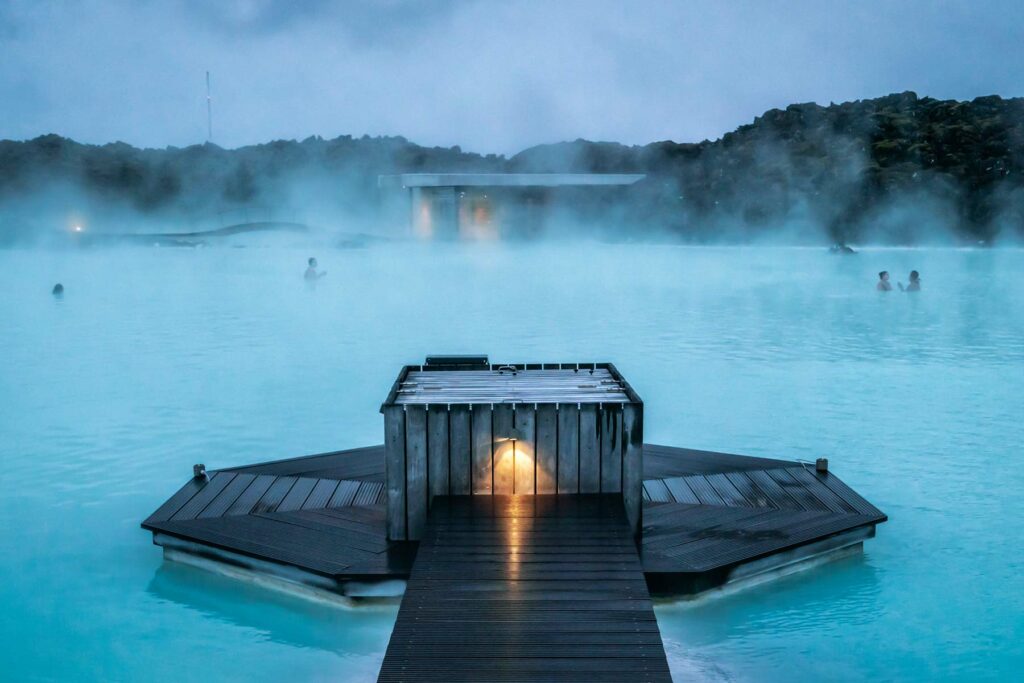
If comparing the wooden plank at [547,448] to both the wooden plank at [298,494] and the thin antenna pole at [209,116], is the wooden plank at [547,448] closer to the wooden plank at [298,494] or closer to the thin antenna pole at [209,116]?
the wooden plank at [298,494]

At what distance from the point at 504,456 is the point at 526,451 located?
0.11m

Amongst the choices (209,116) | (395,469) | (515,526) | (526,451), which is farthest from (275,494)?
(209,116)

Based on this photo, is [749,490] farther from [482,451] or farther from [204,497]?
[204,497]

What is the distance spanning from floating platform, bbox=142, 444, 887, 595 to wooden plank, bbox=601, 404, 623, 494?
32cm

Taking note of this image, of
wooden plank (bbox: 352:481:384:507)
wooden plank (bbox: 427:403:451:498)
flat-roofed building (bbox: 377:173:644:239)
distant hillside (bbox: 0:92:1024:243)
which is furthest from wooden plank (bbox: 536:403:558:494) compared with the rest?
distant hillside (bbox: 0:92:1024:243)

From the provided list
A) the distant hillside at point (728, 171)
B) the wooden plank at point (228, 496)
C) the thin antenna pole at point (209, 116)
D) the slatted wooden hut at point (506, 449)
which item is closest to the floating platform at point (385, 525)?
the wooden plank at point (228, 496)

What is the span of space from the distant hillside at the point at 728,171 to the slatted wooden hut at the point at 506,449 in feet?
134

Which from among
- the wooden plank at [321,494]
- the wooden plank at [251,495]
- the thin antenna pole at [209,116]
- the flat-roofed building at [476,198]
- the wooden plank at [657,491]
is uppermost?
the thin antenna pole at [209,116]

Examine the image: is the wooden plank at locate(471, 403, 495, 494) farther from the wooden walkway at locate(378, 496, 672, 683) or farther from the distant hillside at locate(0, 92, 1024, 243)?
the distant hillside at locate(0, 92, 1024, 243)

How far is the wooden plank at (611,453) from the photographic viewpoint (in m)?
4.21

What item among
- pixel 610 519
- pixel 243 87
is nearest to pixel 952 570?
pixel 610 519

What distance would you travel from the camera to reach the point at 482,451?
14.1ft

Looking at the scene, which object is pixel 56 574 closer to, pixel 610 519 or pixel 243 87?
pixel 610 519

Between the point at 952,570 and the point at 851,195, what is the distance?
43129 millimetres
